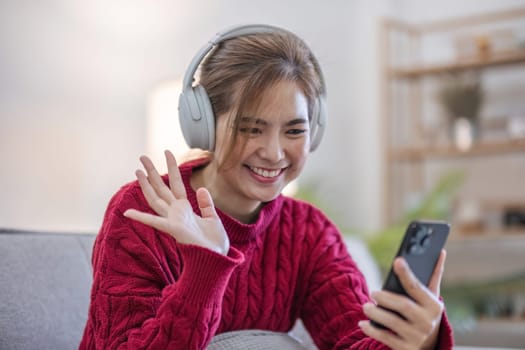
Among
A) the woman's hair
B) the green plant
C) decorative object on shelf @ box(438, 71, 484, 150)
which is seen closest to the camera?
the woman's hair

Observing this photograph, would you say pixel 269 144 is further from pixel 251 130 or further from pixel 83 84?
pixel 83 84

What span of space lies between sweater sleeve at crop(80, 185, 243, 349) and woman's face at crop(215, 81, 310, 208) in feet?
0.48

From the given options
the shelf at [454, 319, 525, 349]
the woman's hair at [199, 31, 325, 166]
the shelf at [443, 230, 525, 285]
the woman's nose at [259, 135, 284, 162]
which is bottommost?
the shelf at [454, 319, 525, 349]

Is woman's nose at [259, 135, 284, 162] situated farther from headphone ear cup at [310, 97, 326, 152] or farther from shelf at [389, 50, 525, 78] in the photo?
shelf at [389, 50, 525, 78]

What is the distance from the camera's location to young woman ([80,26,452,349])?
898mm

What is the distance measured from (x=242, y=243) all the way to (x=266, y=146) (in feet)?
0.65

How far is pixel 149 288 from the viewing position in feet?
3.26

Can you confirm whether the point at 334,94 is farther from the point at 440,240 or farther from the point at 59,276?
the point at 440,240

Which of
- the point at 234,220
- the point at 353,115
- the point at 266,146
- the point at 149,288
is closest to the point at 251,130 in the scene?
the point at 266,146

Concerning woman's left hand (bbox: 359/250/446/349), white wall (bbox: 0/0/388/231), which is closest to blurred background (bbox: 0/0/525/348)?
white wall (bbox: 0/0/388/231)

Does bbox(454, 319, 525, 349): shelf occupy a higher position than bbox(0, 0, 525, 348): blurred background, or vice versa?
bbox(0, 0, 525, 348): blurred background

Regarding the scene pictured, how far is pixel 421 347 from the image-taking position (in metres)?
0.90

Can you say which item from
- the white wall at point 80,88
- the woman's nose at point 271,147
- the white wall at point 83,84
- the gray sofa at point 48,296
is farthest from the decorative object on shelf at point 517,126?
the woman's nose at point 271,147

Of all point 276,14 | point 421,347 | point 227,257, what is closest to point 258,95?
point 227,257
